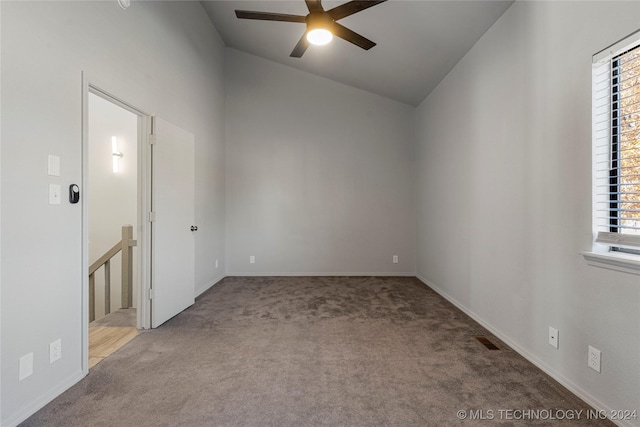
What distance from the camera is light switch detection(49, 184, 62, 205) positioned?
1.77 m

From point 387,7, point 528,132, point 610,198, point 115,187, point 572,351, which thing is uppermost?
point 387,7

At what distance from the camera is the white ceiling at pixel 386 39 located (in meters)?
2.69

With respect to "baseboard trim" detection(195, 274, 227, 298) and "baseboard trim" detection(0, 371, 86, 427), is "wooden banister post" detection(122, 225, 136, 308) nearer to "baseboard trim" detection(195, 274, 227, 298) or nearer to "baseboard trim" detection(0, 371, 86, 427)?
"baseboard trim" detection(195, 274, 227, 298)

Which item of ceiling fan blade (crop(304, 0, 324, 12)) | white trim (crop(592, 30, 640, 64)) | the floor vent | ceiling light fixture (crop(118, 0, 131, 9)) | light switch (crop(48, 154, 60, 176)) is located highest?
ceiling light fixture (crop(118, 0, 131, 9))

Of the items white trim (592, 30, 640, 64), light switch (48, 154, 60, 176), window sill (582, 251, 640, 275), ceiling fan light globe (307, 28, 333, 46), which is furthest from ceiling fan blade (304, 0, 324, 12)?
window sill (582, 251, 640, 275)

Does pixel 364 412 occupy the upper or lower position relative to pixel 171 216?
lower

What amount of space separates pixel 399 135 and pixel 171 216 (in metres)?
3.75

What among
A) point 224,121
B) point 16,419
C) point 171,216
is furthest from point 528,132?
point 224,121

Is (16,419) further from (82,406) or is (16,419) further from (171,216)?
(171,216)

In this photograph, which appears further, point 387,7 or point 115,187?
point 115,187

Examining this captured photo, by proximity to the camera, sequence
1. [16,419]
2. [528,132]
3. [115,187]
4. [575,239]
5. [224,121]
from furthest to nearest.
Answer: [224,121] < [115,187] < [528,132] < [575,239] < [16,419]

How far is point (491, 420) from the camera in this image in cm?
159

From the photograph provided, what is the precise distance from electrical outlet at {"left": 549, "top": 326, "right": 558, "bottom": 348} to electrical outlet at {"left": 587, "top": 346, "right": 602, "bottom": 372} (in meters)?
0.25

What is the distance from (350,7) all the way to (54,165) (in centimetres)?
225
